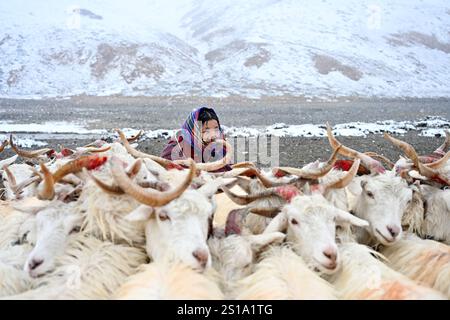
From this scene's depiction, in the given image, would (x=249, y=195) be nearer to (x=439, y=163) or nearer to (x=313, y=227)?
(x=313, y=227)

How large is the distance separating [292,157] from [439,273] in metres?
9.74

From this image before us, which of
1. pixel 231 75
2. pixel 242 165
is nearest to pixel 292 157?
pixel 242 165

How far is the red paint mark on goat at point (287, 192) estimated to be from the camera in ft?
14.3

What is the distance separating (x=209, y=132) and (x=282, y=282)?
15.3 feet

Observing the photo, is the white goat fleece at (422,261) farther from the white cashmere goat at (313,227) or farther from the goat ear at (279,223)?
the goat ear at (279,223)

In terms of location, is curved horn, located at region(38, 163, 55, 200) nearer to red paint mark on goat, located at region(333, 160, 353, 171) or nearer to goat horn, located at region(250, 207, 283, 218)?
goat horn, located at region(250, 207, 283, 218)

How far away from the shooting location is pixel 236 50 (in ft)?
190

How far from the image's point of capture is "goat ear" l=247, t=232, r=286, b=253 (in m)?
3.98

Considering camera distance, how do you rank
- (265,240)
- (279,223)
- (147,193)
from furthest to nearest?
(279,223), (265,240), (147,193)

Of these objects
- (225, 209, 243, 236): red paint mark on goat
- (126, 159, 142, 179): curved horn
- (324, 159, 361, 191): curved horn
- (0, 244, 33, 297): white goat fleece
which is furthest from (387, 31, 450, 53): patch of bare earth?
(0, 244, 33, 297): white goat fleece

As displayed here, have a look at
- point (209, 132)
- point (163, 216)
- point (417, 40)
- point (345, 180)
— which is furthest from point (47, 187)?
point (417, 40)

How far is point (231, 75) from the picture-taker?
50.9 meters

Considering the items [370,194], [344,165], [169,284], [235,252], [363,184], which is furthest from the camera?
[344,165]

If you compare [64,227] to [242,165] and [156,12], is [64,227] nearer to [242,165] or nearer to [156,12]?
[242,165]
